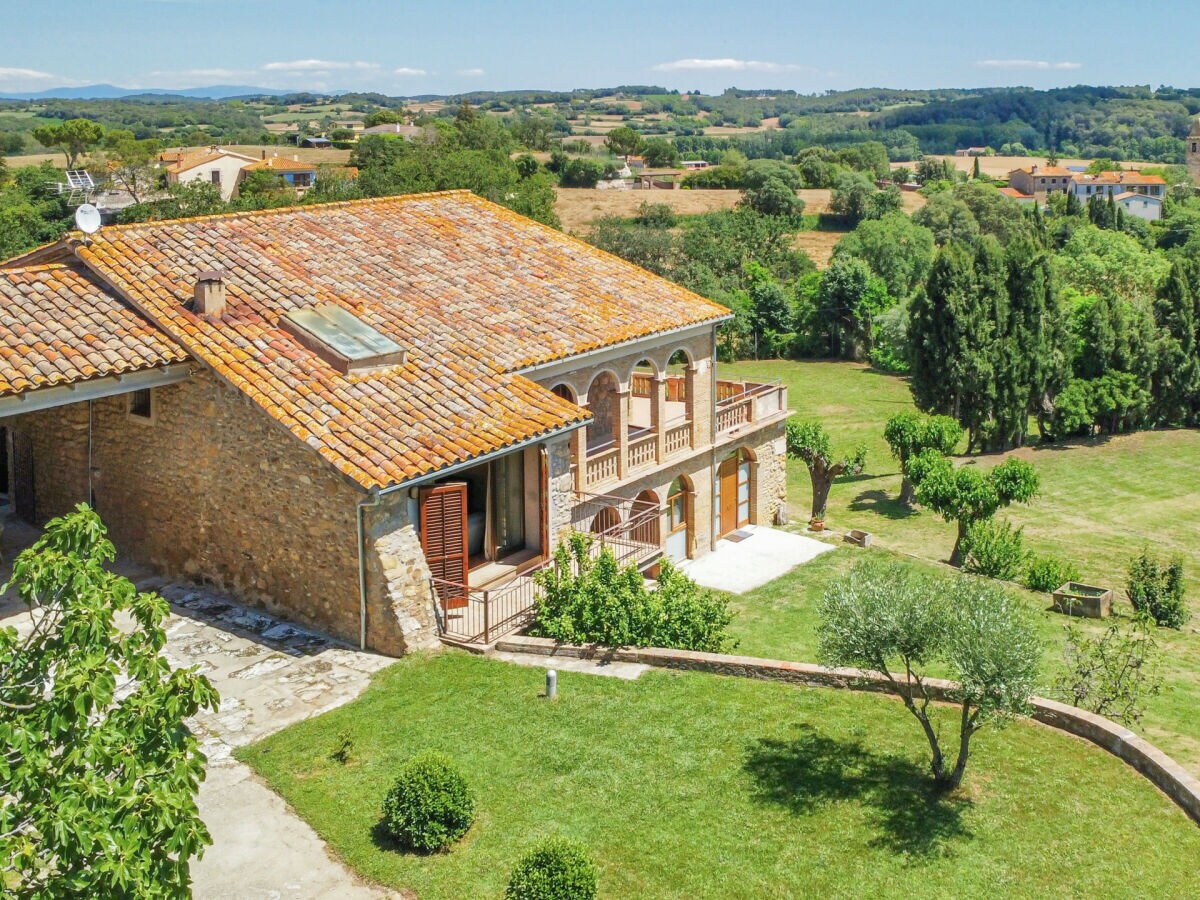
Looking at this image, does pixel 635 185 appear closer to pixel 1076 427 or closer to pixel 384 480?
pixel 1076 427

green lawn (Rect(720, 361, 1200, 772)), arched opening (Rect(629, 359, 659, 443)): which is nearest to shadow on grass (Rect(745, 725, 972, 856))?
green lawn (Rect(720, 361, 1200, 772))

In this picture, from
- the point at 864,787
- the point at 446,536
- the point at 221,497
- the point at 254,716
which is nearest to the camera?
the point at 864,787

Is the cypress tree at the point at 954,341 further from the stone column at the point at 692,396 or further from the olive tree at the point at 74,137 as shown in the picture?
the olive tree at the point at 74,137

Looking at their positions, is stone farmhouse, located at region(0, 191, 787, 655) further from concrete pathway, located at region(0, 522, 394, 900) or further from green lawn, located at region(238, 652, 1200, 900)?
green lawn, located at region(238, 652, 1200, 900)

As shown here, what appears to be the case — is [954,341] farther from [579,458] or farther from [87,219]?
[87,219]

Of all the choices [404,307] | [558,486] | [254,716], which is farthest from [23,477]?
[558,486]

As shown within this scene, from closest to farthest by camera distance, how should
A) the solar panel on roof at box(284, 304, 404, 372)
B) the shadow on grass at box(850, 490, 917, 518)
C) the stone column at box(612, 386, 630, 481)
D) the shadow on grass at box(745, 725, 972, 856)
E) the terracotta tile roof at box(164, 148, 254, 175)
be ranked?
the shadow on grass at box(745, 725, 972, 856) < the solar panel on roof at box(284, 304, 404, 372) < the stone column at box(612, 386, 630, 481) < the shadow on grass at box(850, 490, 917, 518) < the terracotta tile roof at box(164, 148, 254, 175)

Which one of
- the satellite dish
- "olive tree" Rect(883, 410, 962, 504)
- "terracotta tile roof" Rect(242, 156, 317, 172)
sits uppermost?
"terracotta tile roof" Rect(242, 156, 317, 172)
